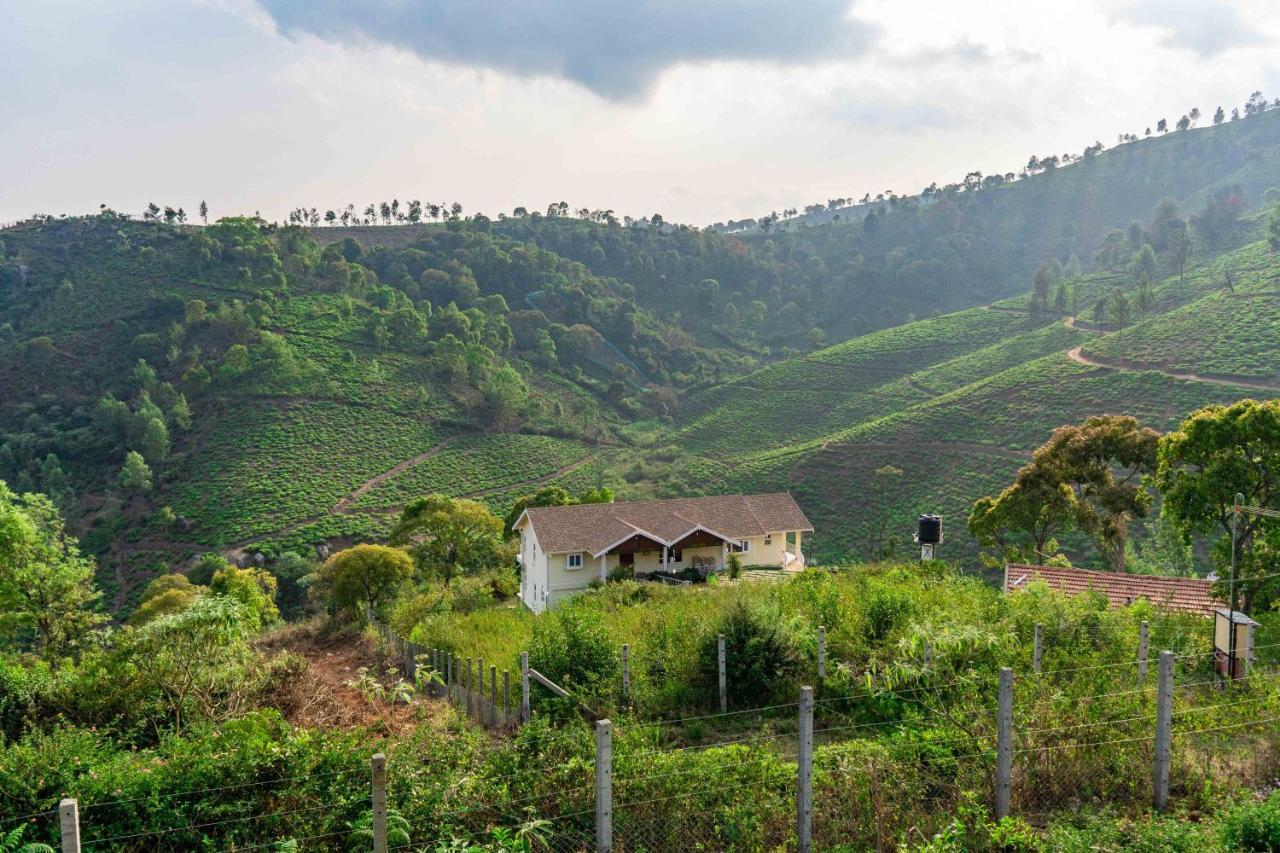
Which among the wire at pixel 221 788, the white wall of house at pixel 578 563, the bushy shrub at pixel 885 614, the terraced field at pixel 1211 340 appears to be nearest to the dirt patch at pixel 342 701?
the wire at pixel 221 788

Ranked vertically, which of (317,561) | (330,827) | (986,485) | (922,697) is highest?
(330,827)

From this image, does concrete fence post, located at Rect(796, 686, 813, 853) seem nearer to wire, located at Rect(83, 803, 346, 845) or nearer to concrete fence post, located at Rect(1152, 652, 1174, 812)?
concrete fence post, located at Rect(1152, 652, 1174, 812)

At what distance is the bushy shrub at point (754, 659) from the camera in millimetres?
10359

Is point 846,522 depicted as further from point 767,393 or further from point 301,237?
point 301,237

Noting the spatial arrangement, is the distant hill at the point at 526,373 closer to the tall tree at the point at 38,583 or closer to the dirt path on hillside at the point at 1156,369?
the dirt path on hillside at the point at 1156,369

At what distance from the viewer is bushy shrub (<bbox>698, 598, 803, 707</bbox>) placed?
34.0 feet

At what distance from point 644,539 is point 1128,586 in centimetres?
1541

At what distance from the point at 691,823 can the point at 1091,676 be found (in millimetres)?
5483

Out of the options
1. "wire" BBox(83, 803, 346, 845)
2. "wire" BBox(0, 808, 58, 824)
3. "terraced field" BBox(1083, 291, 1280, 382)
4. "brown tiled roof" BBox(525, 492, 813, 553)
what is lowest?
"brown tiled roof" BBox(525, 492, 813, 553)

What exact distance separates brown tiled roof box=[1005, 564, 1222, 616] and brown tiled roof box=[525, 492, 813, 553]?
12.0m

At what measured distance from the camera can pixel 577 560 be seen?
2783 cm

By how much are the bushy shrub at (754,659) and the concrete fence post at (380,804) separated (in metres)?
6.11

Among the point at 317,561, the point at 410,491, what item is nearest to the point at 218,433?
the point at 410,491

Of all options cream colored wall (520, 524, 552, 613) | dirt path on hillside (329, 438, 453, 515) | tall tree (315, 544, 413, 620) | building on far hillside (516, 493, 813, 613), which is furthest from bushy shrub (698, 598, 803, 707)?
dirt path on hillside (329, 438, 453, 515)
